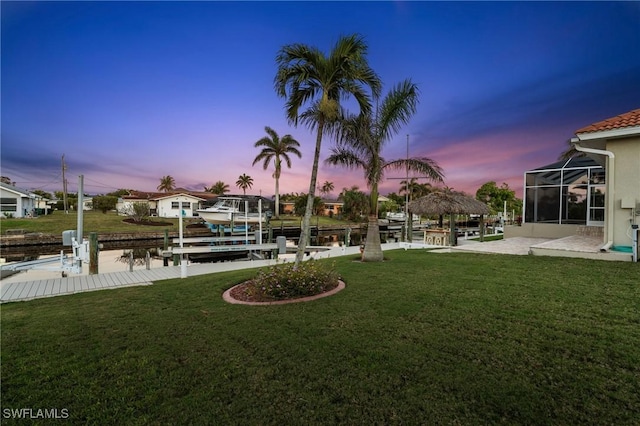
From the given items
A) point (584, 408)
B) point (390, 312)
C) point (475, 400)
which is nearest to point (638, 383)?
point (584, 408)

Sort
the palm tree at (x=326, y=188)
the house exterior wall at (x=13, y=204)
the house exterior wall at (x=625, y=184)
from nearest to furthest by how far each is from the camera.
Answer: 1. the house exterior wall at (x=625, y=184)
2. the house exterior wall at (x=13, y=204)
3. the palm tree at (x=326, y=188)

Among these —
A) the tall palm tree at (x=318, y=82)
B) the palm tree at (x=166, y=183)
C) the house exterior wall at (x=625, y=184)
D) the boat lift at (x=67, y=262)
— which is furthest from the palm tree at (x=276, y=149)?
the palm tree at (x=166, y=183)

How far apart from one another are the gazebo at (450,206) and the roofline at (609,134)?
23.4 feet

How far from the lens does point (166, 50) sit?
1322cm

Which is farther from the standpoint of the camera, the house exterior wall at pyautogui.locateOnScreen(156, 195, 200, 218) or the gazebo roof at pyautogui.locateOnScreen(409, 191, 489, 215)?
the house exterior wall at pyautogui.locateOnScreen(156, 195, 200, 218)

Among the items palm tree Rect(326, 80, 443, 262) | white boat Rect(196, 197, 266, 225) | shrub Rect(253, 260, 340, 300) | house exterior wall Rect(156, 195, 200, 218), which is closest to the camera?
shrub Rect(253, 260, 340, 300)

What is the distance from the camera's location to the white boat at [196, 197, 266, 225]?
27.9 meters

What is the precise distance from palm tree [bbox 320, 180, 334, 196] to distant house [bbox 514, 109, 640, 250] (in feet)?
220

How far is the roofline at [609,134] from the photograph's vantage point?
8.16 meters

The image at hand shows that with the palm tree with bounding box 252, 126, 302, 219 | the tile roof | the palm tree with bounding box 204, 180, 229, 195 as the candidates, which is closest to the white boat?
the palm tree with bounding box 252, 126, 302, 219

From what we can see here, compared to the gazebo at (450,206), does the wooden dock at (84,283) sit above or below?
below

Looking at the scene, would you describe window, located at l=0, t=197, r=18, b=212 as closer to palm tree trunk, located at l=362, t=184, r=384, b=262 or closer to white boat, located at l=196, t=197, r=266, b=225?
white boat, located at l=196, t=197, r=266, b=225

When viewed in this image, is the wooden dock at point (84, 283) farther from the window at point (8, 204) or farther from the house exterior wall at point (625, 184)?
the window at point (8, 204)

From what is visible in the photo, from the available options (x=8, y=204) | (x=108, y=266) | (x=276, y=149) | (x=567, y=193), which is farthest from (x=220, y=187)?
(x=567, y=193)
